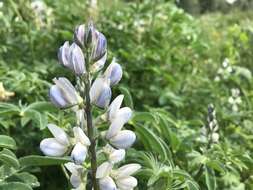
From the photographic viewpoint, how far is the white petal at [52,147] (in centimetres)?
141

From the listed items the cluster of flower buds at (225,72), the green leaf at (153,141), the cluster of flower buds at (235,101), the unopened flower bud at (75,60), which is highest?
the unopened flower bud at (75,60)

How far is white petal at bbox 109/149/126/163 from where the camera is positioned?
4.80 feet

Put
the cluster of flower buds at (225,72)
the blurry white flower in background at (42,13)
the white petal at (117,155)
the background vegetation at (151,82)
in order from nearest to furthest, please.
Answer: the white petal at (117,155)
the background vegetation at (151,82)
the blurry white flower in background at (42,13)
the cluster of flower buds at (225,72)

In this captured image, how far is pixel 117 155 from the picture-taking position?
1.47m

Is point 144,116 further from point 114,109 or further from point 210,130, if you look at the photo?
point 114,109

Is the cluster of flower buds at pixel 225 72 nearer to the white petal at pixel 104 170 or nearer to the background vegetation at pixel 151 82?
the background vegetation at pixel 151 82

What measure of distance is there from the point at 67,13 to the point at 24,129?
1518mm

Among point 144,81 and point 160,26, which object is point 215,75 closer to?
point 160,26

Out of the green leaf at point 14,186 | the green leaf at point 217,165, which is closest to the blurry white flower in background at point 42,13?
the green leaf at point 217,165

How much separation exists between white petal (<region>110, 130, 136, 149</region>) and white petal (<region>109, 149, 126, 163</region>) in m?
0.02

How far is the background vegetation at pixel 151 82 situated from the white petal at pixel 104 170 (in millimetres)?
431

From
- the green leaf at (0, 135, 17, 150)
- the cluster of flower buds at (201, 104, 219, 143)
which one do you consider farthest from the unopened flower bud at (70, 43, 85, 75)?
the cluster of flower buds at (201, 104, 219, 143)

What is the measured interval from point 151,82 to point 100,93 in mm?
2275

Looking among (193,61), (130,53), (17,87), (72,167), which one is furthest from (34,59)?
(72,167)
